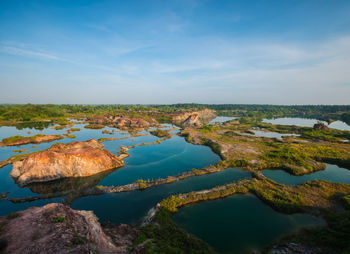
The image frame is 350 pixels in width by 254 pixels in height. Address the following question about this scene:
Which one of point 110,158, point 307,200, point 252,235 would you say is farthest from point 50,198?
point 307,200

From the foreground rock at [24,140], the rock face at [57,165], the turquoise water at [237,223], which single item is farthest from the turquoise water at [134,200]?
the foreground rock at [24,140]

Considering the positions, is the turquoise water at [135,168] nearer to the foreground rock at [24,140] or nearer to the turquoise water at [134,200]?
the turquoise water at [134,200]

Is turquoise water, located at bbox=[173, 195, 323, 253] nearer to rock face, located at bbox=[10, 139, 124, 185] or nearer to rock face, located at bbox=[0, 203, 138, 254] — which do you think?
rock face, located at bbox=[0, 203, 138, 254]

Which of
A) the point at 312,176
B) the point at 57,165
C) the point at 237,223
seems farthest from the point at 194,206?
the point at 312,176

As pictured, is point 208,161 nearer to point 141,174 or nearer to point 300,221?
point 141,174

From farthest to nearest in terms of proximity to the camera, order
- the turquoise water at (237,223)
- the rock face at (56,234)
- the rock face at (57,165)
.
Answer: the rock face at (57,165), the turquoise water at (237,223), the rock face at (56,234)

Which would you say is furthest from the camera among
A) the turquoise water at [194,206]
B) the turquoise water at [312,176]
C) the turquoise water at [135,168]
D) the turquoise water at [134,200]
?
the turquoise water at [312,176]

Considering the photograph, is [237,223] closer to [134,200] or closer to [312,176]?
[134,200]
